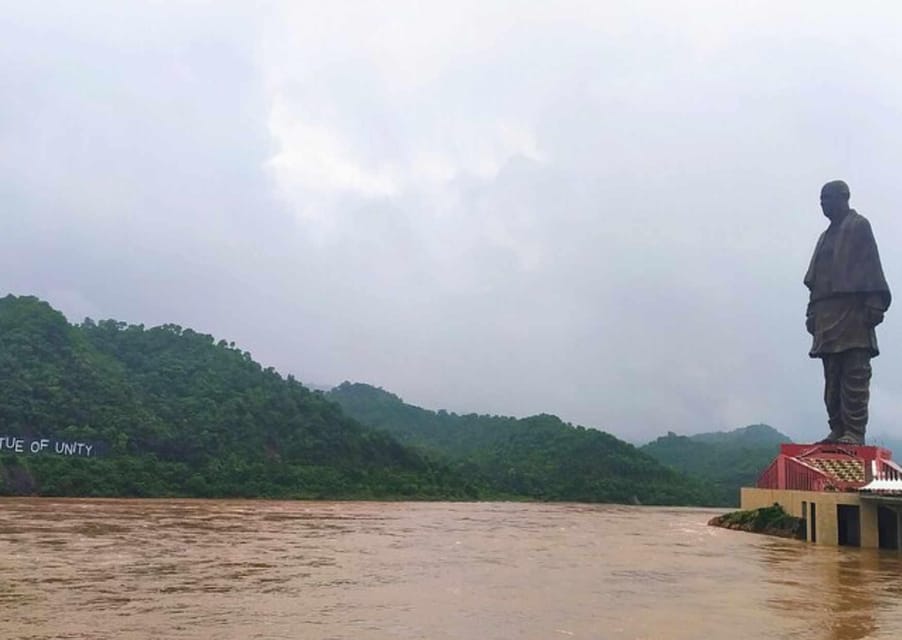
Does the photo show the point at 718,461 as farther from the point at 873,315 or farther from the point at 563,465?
the point at 873,315

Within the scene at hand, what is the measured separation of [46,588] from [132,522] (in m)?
14.6

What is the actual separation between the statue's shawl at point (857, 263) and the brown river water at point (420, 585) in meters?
8.36

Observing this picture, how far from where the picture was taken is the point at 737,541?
24203 millimetres

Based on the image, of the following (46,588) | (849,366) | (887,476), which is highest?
(849,366)

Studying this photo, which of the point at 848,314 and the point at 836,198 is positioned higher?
the point at 836,198

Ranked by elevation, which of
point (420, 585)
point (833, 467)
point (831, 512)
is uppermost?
point (833, 467)

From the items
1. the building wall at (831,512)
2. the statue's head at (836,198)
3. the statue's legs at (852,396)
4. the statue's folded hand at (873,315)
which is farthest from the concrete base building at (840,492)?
the statue's head at (836,198)

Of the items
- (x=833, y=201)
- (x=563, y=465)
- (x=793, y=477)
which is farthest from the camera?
(x=563, y=465)

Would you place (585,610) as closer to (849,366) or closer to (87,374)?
(849,366)

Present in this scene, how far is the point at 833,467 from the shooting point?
2581 centimetres

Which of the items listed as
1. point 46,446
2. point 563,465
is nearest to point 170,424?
point 46,446

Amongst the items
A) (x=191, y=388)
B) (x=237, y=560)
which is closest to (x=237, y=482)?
(x=191, y=388)

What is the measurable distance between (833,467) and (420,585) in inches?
665

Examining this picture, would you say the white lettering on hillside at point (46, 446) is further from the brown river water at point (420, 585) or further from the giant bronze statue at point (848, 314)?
the giant bronze statue at point (848, 314)
